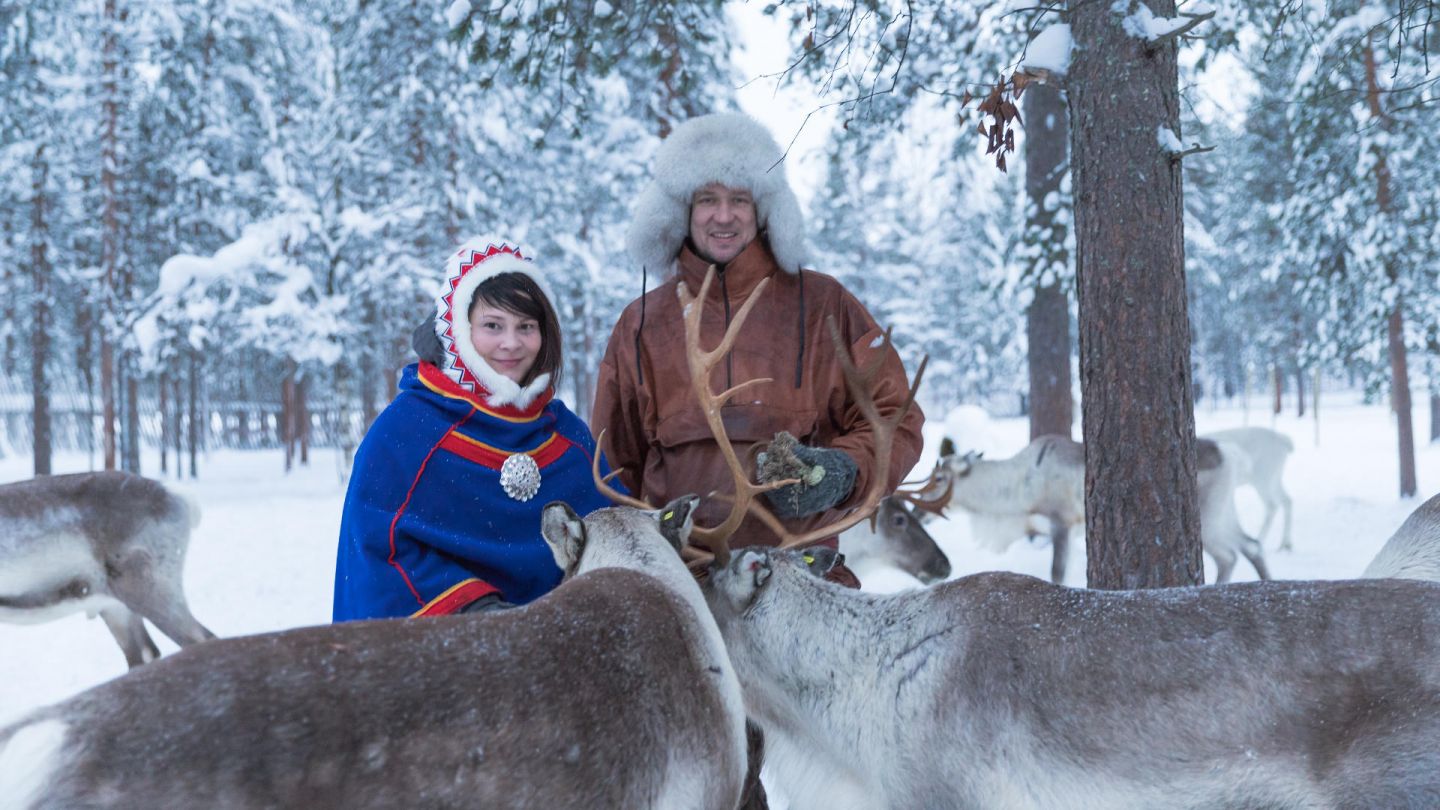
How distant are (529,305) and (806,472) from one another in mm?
939

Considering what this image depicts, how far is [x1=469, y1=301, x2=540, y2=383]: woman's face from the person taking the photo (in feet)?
9.68

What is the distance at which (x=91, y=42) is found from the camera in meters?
14.9

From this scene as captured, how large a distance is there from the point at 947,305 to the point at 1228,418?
1071 cm

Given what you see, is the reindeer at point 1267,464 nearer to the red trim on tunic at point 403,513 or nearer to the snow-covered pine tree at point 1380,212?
the snow-covered pine tree at point 1380,212

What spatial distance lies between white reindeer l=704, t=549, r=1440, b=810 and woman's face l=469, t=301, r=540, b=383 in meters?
0.87

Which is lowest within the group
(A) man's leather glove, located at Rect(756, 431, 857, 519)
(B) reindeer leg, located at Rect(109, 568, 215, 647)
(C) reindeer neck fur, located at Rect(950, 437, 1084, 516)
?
(B) reindeer leg, located at Rect(109, 568, 215, 647)

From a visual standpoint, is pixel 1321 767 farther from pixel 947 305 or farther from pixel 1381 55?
pixel 947 305

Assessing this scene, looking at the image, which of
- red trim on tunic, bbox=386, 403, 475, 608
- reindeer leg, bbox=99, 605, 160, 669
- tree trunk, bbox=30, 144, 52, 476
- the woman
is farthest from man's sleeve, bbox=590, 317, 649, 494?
tree trunk, bbox=30, 144, 52, 476

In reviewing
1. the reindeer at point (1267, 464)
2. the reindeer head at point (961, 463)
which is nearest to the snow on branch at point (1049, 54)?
the reindeer head at point (961, 463)

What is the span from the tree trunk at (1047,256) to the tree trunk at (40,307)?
44.8 ft

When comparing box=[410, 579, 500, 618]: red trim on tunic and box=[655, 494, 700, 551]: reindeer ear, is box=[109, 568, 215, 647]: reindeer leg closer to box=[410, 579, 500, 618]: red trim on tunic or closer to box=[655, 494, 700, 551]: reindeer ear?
box=[410, 579, 500, 618]: red trim on tunic

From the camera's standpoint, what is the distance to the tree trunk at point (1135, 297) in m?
3.43

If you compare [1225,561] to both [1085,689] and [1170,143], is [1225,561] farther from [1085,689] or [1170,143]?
[1085,689]

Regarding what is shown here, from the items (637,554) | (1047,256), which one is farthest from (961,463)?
(637,554)
